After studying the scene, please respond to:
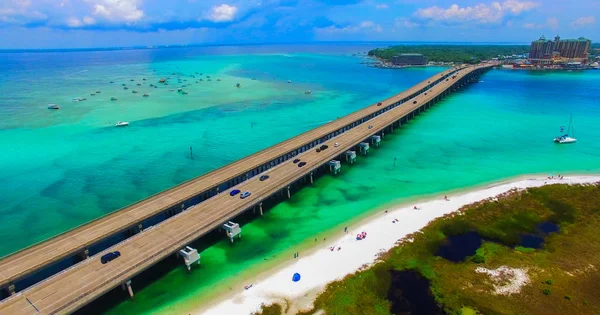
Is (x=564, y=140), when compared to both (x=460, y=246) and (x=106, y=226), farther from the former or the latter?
(x=106, y=226)

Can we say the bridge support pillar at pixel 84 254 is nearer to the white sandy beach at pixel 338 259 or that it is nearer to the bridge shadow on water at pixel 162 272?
the bridge shadow on water at pixel 162 272

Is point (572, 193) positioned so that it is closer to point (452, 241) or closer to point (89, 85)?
point (452, 241)

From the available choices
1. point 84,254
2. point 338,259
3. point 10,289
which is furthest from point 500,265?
point 10,289

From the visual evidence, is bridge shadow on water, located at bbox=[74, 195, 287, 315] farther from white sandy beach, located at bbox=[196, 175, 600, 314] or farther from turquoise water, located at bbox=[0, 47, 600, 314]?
white sandy beach, located at bbox=[196, 175, 600, 314]

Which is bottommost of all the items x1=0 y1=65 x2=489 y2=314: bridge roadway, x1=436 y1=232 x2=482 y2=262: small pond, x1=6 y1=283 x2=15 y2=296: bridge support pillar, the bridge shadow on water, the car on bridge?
the bridge shadow on water

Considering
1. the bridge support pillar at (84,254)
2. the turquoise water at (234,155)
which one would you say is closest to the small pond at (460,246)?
the turquoise water at (234,155)

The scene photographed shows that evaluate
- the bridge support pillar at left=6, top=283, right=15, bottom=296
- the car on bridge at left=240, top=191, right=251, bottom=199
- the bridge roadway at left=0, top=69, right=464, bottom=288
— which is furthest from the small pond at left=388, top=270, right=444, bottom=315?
the bridge support pillar at left=6, top=283, right=15, bottom=296

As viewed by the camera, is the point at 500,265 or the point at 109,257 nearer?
the point at 109,257
